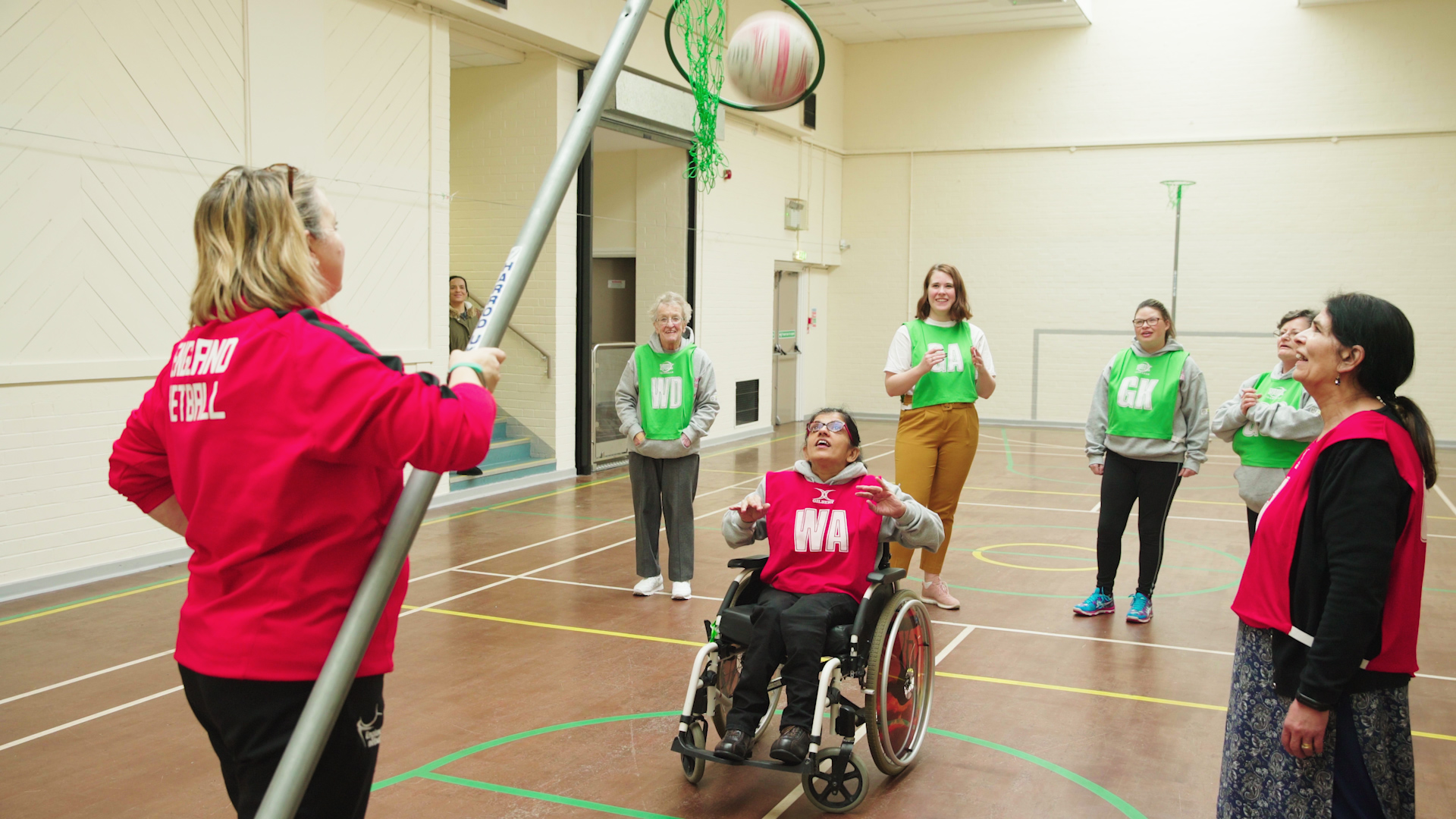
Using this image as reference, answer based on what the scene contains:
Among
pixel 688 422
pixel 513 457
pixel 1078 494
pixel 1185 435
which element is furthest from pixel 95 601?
pixel 1078 494

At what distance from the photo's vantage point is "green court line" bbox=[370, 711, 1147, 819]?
3.30m

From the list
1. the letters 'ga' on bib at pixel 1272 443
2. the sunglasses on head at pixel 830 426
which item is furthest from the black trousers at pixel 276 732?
the letters 'ga' on bib at pixel 1272 443

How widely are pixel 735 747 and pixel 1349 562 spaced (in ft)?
5.84

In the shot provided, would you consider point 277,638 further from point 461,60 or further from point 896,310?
point 896,310

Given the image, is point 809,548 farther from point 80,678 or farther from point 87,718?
point 80,678

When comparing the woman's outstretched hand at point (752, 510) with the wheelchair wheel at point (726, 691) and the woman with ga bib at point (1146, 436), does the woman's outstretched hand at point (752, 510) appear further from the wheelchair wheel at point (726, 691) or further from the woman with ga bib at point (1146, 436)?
the woman with ga bib at point (1146, 436)

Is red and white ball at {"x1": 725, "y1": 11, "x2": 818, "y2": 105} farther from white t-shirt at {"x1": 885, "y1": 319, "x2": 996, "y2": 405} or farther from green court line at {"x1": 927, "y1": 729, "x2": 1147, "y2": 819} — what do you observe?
green court line at {"x1": 927, "y1": 729, "x2": 1147, "y2": 819}

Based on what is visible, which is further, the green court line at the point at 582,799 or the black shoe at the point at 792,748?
the green court line at the point at 582,799

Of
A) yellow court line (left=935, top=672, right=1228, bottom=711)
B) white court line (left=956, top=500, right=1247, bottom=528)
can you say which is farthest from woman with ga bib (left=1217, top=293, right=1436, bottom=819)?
white court line (left=956, top=500, right=1247, bottom=528)

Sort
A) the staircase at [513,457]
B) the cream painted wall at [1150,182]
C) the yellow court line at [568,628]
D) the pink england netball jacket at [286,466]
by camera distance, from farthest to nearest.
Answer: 1. the cream painted wall at [1150,182]
2. the staircase at [513,457]
3. the yellow court line at [568,628]
4. the pink england netball jacket at [286,466]

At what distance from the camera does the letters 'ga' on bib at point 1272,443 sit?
14.9 ft

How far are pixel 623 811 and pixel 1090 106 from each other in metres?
13.6

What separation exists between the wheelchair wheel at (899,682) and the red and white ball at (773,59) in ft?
6.28

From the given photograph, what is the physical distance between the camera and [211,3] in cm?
657
